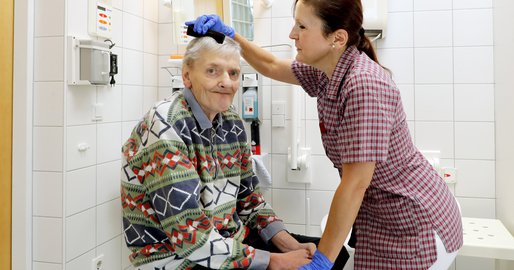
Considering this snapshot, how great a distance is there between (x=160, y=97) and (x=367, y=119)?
1.64 meters

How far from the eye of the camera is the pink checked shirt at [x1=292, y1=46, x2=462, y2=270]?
112 cm

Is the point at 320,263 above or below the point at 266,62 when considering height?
below

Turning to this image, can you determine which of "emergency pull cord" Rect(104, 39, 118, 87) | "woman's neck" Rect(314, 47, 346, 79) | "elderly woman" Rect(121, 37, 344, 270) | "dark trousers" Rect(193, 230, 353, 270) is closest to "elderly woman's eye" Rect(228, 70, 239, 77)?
"elderly woman" Rect(121, 37, 344, 270)

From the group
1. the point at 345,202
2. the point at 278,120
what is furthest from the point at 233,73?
the point at 278,120

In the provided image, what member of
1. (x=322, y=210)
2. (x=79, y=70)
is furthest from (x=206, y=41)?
(x=322, y=210)

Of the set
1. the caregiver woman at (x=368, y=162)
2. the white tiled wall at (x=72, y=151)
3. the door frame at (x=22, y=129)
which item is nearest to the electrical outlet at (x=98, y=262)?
the white tiled wall at (x=72, y=151)

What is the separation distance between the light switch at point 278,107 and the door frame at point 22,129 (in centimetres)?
115

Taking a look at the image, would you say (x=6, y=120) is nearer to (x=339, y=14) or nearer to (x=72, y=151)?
(x=72, y=151)

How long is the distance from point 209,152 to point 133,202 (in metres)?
0.26

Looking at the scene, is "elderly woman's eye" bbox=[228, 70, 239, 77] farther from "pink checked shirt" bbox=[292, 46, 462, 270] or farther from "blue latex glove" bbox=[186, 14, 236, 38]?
"pink checked shirt" bbox=[292, 46, 462, 270]

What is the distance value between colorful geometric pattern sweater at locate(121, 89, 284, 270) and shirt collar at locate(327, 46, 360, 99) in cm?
38

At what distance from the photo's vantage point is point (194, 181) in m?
1.13

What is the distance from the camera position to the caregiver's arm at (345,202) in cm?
112

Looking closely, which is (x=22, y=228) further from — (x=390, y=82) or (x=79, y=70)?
(x=390, y=82)
